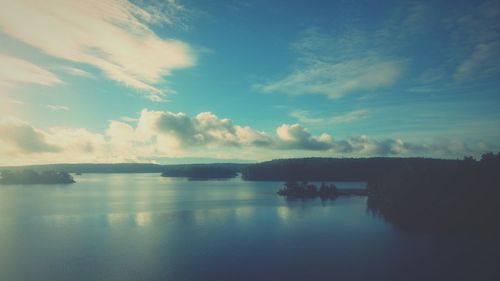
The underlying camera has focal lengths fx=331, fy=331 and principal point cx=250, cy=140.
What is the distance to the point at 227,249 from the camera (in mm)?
42938

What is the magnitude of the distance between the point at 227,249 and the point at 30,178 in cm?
17501

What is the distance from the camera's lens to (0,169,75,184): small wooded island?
571 ft

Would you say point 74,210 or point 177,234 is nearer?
point 177,234

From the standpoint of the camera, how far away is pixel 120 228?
2228 inches

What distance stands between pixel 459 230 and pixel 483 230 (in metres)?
3.82

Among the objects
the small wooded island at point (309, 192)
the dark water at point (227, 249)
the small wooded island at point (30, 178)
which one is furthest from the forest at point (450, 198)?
the small wooded island at point (30, 178)

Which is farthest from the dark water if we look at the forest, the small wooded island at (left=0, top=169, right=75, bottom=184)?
the small wooded island at (left=0, top=169, right=75, bottom=184)

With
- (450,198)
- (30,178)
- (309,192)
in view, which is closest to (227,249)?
(450,198)

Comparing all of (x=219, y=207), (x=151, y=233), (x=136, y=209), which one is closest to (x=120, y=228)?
(x=151, y=233)

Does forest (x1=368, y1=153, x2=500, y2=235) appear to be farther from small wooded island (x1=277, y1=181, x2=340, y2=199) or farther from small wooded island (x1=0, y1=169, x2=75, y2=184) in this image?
small wooded island (x1=0, y1=169, x2=75, y2=184)

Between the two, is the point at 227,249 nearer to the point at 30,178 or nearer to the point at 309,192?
the point at 309,192

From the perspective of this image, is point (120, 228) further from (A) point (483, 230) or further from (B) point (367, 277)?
(A) point (483, 230)

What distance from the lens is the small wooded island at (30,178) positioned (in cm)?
17400

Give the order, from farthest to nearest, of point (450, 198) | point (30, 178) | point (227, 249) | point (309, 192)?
1. point (30, 178)
2. point (309, 192)
3. point (450, 198)
4. point (227, 249)
